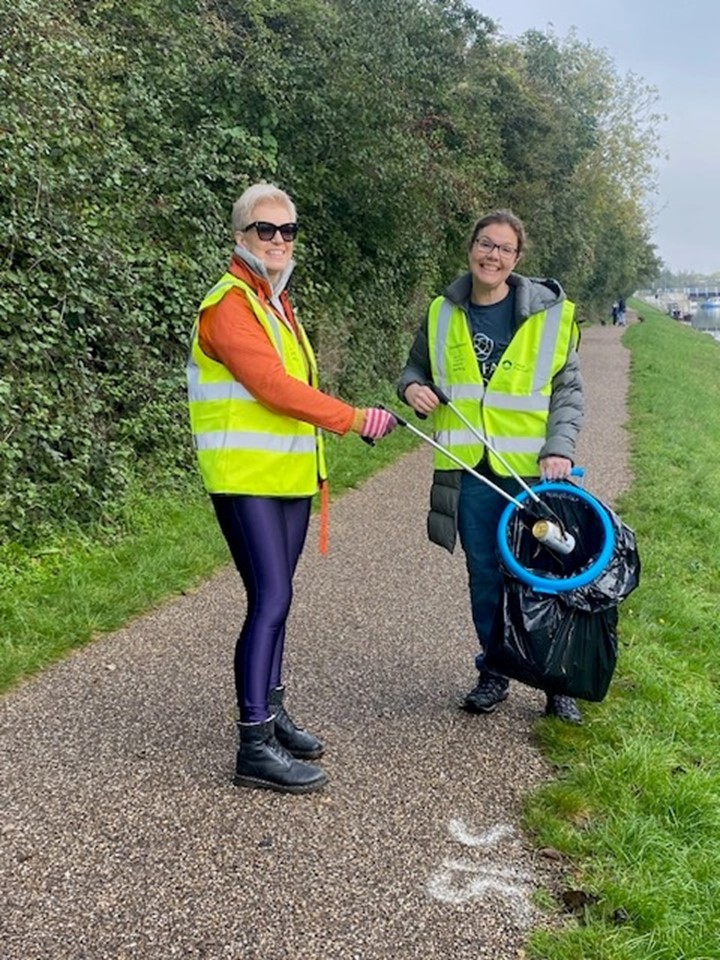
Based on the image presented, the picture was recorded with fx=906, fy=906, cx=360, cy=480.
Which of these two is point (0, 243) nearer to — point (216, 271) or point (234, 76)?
point (216, 271)

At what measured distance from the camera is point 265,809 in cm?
307

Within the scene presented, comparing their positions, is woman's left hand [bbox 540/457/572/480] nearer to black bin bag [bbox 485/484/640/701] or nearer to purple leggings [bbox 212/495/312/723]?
black bin bag [bbox 485/484/640/701]

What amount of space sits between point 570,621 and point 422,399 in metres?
1.02

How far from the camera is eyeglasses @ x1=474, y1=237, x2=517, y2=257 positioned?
350cm

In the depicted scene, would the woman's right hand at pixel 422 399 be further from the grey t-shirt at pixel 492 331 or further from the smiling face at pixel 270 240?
the smiling face at pixel 270 240

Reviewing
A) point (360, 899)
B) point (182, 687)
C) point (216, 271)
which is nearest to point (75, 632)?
point (182, 687)

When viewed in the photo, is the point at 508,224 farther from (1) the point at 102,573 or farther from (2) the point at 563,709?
(1) the point at 102,573

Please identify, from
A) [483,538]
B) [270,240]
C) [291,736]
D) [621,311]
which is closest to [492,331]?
[483,538]

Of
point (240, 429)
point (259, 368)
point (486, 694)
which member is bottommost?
point (486, 694)

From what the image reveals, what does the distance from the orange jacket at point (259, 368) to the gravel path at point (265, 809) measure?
1.33 metres

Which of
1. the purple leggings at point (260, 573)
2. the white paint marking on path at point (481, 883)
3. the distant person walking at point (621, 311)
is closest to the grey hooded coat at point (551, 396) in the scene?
the purple leggings at point (260, 573)

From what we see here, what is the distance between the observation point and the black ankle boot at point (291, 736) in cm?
341

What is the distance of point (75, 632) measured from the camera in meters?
4.64

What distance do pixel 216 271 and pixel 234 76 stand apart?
8.84 ft
